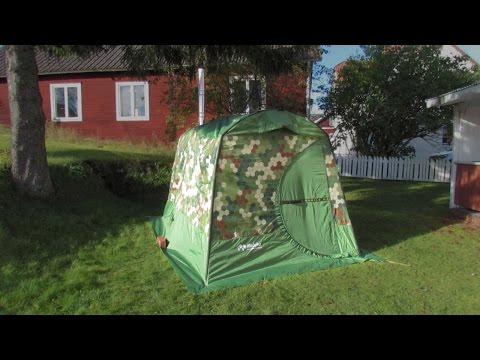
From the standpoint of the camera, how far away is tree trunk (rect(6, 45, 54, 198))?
24.3ft

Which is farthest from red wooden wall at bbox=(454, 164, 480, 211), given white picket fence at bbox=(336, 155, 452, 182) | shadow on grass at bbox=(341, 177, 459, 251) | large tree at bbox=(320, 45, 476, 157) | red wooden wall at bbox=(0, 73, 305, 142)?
red wooden wall at bbox=(0, 73, 305, 142)

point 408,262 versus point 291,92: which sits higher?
point 291,92

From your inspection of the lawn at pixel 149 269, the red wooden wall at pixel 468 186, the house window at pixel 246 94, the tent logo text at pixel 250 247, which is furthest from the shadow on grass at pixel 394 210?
the house window at pixel 246 94

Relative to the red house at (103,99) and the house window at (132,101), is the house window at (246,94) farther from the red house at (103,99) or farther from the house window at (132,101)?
the house window at (132,101)

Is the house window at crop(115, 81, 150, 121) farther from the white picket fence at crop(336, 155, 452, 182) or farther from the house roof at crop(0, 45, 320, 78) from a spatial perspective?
the white picket fence at crop(336, 155, 452, 182)

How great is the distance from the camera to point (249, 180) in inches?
217

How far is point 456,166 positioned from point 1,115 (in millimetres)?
20392

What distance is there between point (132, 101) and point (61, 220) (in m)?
12.6

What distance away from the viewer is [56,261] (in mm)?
5719

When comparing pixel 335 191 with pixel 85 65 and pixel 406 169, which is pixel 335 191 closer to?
pixel 406 169

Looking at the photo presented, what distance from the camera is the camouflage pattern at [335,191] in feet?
19.5

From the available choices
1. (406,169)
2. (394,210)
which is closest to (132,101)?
(406,169)

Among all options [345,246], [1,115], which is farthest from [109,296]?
[1,115]

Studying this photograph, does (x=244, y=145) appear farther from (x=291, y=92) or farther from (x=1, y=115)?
(x=1, y=115)
